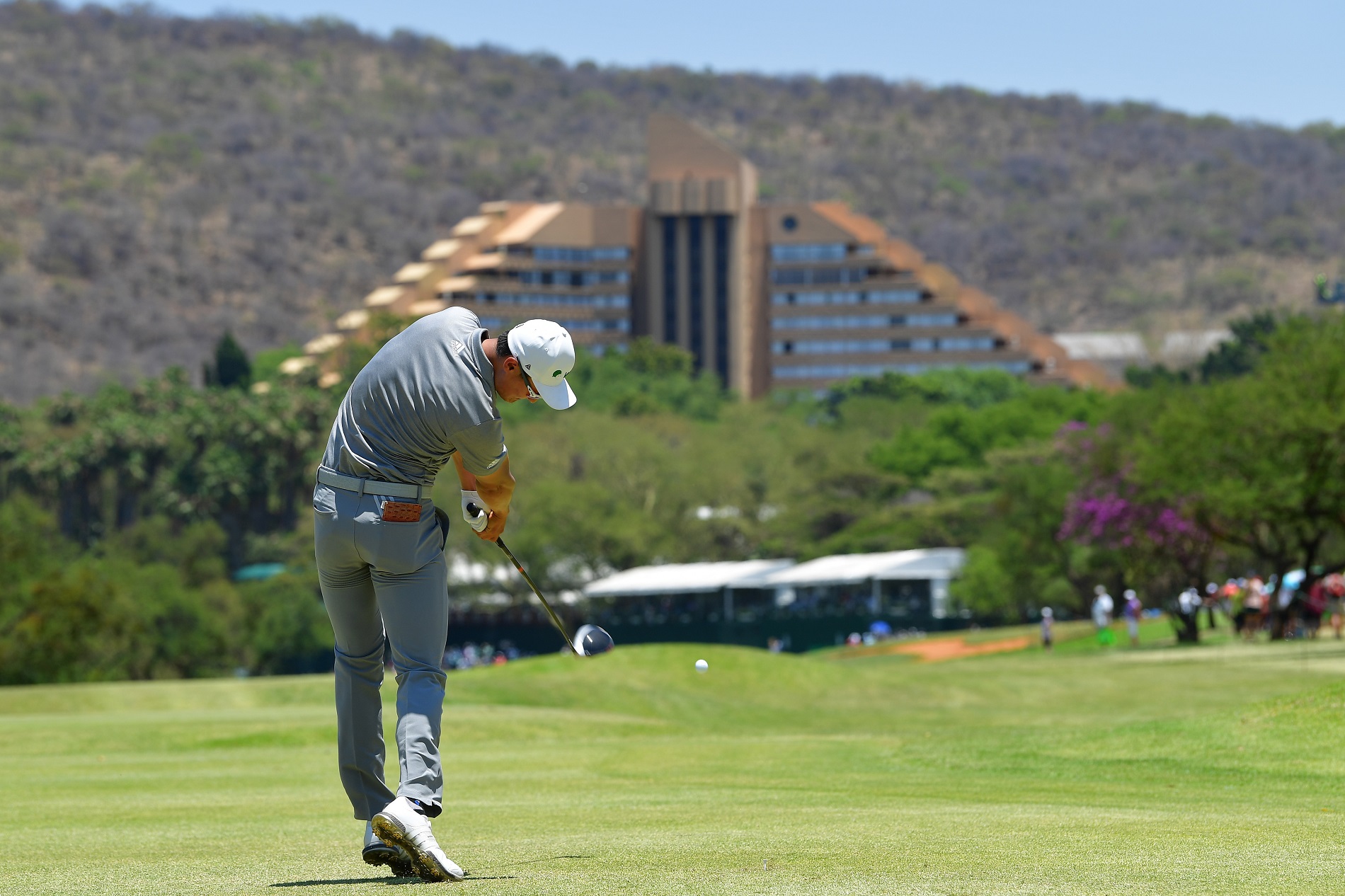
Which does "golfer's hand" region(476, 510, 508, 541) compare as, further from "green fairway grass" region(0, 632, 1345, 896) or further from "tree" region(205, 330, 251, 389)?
"tree" region(205, 330, 251, 389)

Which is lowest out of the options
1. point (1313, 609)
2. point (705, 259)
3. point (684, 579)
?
point (684, 579)

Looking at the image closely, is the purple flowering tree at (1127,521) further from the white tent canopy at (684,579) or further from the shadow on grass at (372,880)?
the shadow on grass at (372,880)

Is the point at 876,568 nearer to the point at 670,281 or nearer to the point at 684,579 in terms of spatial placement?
the point at 684,579

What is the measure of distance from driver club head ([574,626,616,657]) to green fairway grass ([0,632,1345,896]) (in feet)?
2.99

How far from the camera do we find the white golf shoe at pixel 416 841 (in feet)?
26.0

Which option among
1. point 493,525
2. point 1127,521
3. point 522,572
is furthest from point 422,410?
point 1127,521

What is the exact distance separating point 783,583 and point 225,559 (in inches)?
1722

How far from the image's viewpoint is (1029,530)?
61.6m

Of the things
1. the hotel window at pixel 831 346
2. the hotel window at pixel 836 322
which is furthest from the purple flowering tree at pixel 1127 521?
the hotel window at pixel 836 322

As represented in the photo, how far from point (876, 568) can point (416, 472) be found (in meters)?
67.3

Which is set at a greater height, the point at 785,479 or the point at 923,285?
the point at 923,285

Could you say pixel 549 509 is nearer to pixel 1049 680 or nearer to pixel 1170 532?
pixel 1170 532

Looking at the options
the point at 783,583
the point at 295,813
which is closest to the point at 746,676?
the point at 295,813

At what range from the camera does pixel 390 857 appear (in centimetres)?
808
